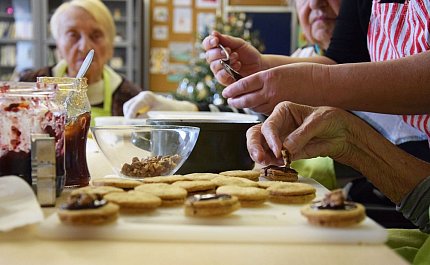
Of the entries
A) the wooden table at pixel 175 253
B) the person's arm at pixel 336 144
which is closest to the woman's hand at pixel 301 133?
the person's arm at pixel 336 144

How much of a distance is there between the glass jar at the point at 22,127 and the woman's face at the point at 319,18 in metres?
1.77

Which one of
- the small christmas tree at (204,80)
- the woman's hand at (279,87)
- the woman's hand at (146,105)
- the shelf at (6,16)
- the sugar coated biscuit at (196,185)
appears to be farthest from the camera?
the shelf at (6,16)

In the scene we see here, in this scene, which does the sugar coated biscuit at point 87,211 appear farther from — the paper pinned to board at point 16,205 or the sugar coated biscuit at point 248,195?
the sugar coated biscuit at point 248,195

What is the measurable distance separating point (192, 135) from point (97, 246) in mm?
464

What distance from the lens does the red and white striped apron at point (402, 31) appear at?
130cm

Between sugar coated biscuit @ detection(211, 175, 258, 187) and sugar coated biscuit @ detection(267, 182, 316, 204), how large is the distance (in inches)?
1.7

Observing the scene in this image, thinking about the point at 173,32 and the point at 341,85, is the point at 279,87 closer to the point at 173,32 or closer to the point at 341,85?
the point at 341,85

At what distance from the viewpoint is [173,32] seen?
21.8ft

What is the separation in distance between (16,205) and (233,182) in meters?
0.30

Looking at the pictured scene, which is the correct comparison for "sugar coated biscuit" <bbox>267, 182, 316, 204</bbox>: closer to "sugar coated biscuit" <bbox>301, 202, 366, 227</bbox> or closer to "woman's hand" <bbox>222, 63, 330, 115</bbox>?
"sugar coated biscuit" <bbox>301, 202, 366, 227</bbox>

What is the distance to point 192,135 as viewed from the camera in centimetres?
102

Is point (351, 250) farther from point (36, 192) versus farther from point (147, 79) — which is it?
point (147, 79)

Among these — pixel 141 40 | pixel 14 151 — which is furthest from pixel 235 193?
pixel 141 40

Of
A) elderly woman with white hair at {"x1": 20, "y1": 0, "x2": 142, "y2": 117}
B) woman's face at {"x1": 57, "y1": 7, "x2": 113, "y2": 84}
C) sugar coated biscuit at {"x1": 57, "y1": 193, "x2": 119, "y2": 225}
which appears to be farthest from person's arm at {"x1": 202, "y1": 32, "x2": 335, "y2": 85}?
woman's face at {"x1": 57, "y1": 7, "x2": 113, "y2": 84}
